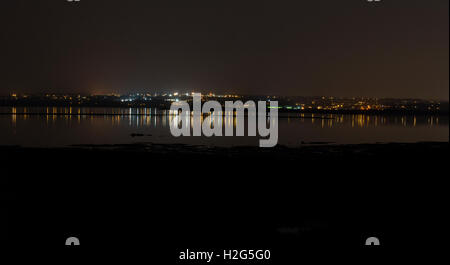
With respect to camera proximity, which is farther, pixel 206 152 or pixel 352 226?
pixel 206 152

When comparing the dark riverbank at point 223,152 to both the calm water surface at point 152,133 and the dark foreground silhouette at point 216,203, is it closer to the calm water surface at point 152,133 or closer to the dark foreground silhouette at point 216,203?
the dark foreground silhouette at point 216,203

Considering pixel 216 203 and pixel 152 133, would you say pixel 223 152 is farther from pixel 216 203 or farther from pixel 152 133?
pixel 152 133

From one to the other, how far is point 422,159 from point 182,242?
586 inches

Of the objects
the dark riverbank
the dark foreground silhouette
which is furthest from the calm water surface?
the dark foreground silhouette

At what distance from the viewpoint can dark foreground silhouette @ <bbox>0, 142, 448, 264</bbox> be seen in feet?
25.0

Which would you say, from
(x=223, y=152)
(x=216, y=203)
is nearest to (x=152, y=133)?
(x=223, y=152)

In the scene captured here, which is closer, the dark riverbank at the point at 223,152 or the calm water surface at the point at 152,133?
the dark riverbank at the point at 223,152

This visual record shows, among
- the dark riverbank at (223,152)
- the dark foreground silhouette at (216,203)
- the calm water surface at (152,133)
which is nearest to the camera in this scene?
the dark foreground silhouette at (216,203)

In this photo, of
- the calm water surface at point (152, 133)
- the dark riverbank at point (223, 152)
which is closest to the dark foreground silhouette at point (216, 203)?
the dark riverbank at point (223, 152)

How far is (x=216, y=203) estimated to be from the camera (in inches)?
399

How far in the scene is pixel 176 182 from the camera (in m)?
12.5

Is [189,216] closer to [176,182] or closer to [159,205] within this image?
[159,205]

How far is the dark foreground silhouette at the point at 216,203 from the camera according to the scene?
7609 millimetres
